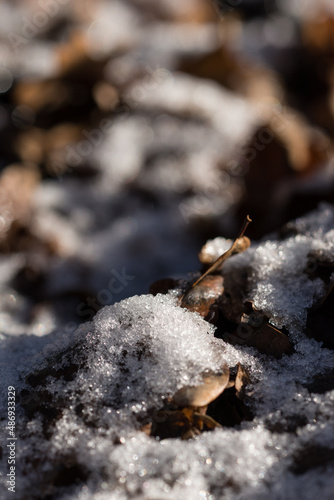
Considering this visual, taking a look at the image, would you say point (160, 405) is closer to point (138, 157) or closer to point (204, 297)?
point (204, 297)

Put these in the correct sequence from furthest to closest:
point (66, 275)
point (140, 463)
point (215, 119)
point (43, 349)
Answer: point (215, 119) → point (66, 275) → point (43, 349) → point (140, 463)

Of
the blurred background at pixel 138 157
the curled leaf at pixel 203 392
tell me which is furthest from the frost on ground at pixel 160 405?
the blurred background at pixel 138 157

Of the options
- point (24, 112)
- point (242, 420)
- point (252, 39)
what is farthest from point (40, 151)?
point (252, 39)

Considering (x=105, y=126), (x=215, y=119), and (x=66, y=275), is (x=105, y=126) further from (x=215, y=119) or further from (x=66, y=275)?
(x=66, y=275)

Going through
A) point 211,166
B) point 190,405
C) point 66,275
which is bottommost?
point 66,275

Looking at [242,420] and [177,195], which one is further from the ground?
[242,420]

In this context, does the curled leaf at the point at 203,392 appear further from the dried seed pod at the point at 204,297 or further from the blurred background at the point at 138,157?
the blurred background at the point at 138,157

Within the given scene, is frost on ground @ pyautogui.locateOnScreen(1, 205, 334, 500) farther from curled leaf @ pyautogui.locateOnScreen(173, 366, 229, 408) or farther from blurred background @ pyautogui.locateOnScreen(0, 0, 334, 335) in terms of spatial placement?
blurred background @ pyautogui.locateOnScreen(0, 0, 334, 335)
